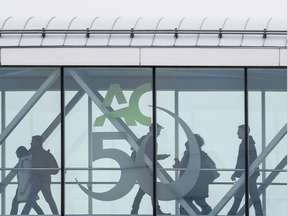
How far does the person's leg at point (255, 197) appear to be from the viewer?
905 centimetres

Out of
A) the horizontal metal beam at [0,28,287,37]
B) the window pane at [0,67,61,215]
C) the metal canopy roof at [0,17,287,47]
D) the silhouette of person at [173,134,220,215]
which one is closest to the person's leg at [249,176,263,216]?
the silhouette of person at [173,134,220,215]

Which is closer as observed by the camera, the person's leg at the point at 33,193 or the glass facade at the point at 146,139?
the glass facade at the point at 146,139

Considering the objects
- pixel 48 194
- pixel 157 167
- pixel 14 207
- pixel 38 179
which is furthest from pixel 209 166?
pixel 14 207

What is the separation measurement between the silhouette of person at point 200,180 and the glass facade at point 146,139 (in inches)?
0.7

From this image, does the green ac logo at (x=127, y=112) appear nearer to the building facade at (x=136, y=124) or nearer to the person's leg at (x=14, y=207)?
the building facade at (x=136, y=124)

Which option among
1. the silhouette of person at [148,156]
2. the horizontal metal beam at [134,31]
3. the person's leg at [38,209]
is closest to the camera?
the silhouette of person at [148,156]

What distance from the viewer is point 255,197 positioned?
9070mm

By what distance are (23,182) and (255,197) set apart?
14.4ft

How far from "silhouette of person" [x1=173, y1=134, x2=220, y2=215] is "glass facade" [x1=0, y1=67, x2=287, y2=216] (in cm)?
2

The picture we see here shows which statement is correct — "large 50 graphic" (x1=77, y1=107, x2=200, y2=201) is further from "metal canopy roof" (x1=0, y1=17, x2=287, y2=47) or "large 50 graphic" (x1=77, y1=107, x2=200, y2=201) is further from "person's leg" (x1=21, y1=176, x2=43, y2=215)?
"metal canopy roof" (x1=0, y1=17, x2=287, y2=47)

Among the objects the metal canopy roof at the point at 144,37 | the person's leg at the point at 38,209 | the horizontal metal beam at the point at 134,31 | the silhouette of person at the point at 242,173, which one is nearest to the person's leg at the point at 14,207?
the person's leg at the point at 38,209

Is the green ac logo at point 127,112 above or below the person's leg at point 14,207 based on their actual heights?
above

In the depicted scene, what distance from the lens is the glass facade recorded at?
354 inches

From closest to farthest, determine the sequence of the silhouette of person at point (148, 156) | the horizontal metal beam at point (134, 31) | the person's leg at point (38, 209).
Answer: the silhouette of person at point (148, 156), the person's leg at point (38, 209), the horizontal metal beam at point (134, 31)
